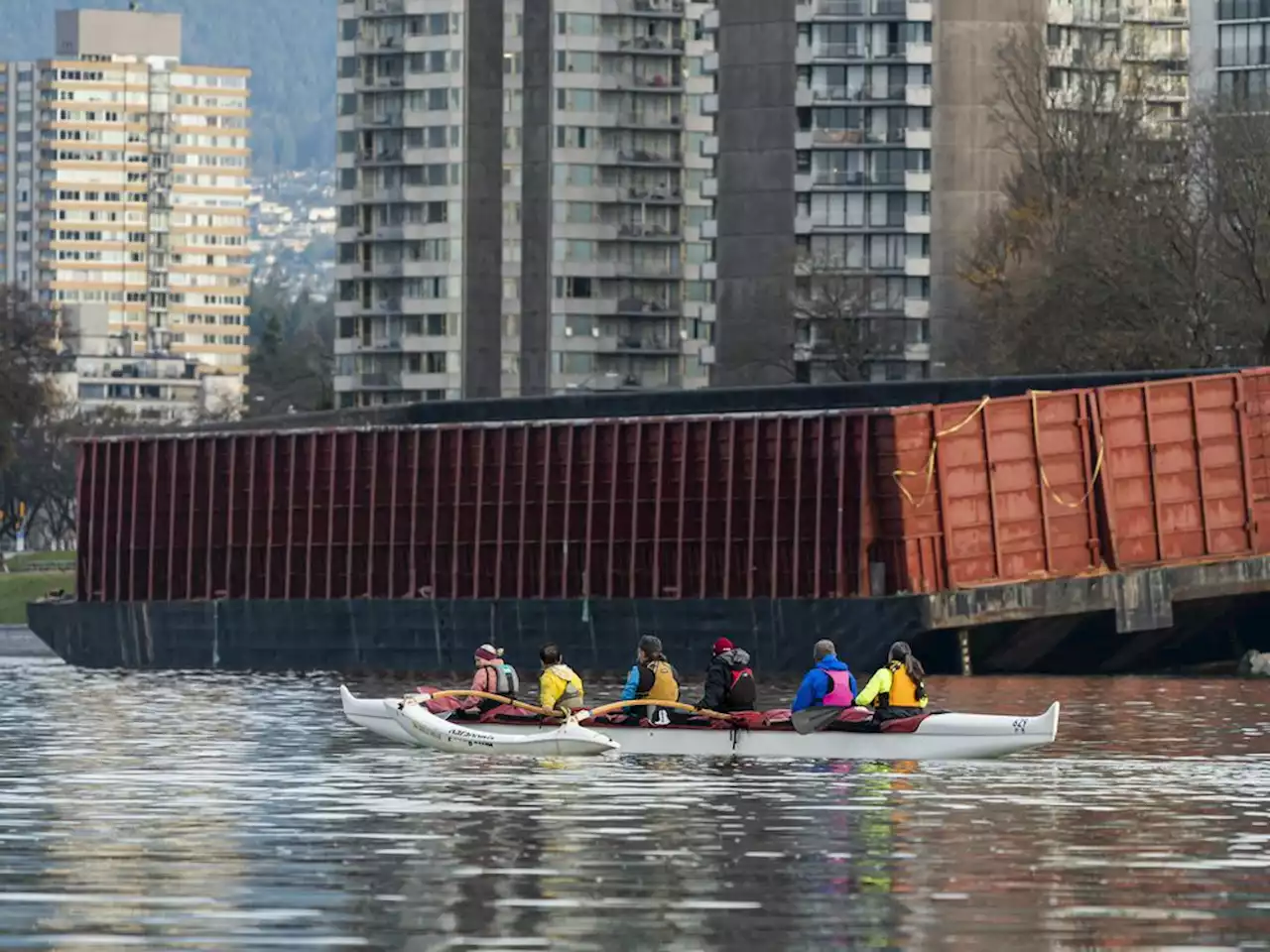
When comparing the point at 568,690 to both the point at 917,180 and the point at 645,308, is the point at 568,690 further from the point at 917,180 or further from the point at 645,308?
the point at 645,308

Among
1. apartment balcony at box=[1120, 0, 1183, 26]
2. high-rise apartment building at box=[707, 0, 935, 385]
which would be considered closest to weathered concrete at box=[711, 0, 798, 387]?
high-rise apartment building at box=[707, 0, 935, 385]

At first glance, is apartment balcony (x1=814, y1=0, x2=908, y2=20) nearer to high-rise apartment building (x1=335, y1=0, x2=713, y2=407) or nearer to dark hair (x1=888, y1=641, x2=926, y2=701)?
high-rise apartment building (x1=335, y1=0, x2=713, y2=407)

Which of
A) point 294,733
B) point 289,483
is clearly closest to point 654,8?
point 289,483

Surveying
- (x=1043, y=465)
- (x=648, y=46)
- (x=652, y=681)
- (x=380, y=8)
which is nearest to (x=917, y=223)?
(x=648, y=46)

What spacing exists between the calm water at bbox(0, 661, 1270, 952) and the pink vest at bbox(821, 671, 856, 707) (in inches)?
39.0

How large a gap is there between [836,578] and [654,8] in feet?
423

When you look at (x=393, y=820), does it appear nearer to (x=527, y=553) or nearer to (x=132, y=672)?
(x=527, y=553)

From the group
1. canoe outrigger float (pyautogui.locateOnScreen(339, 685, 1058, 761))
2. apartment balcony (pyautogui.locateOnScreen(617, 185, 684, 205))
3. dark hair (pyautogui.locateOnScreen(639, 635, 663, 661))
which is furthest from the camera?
apartment balcony (pyautogui.locateOnScreen(617, 185, 684, 205))

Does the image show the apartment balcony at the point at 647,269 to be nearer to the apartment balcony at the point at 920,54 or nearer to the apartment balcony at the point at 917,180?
the apartment balcony at the point at 917,180

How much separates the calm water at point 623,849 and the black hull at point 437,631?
1990 cm

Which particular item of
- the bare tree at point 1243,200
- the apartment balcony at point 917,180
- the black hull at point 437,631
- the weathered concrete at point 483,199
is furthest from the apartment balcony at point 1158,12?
the black hull at point 437,631

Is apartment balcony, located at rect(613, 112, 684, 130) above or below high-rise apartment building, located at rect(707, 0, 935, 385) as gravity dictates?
above

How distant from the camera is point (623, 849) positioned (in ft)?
89.3

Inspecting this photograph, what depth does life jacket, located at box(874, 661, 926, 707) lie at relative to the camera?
129 ft
